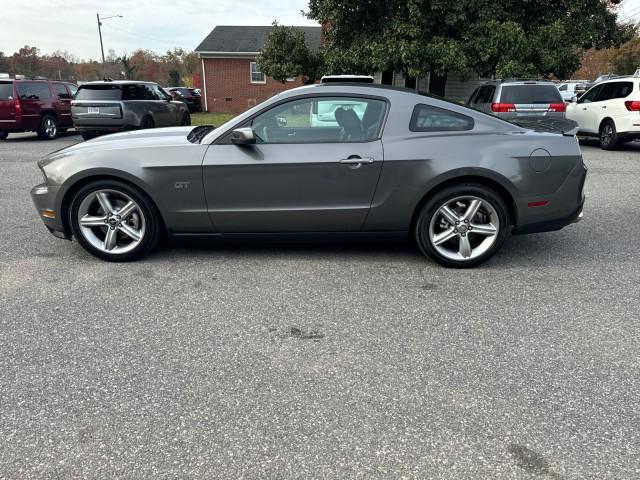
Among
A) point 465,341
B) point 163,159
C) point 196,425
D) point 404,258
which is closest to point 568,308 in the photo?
point 465,341

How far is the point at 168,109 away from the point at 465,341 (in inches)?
514

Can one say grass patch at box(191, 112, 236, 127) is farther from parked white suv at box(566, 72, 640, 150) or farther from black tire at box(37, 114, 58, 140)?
parked white suv at box(566, 72, 640, 150)

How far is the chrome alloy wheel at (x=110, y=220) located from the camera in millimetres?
4340

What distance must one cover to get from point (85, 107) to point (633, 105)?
13.1 metres

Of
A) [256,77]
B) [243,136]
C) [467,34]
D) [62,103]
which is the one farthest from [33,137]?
[243,136]

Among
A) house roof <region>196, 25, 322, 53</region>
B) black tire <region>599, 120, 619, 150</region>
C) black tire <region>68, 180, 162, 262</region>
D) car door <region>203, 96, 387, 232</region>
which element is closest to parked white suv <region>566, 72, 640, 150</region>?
black tire <region>599, 120, 619, 150</region>

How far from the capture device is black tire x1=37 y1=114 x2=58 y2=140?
14.6 metres

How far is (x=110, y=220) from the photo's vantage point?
437 centimetres

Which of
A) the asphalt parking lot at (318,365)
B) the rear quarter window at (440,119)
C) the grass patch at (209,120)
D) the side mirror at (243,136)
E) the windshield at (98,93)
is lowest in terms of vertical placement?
the asphalt parking lot at (318,365)

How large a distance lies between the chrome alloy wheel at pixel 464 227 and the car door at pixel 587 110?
9994mm

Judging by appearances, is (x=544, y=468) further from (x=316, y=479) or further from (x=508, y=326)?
(x=508, y=326)

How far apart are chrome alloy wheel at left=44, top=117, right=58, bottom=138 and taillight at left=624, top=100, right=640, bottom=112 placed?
1542 cm

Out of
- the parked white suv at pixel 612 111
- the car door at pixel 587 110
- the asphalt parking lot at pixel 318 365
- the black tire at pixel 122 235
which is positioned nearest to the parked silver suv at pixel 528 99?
the parked white suv at pixel 612 111

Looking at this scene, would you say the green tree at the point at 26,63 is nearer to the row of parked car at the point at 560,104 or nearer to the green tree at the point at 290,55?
the green tree at the point at 290,55
